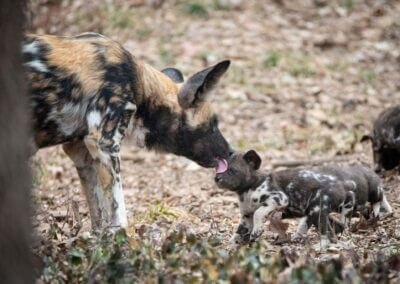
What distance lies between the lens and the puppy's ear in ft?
21.9

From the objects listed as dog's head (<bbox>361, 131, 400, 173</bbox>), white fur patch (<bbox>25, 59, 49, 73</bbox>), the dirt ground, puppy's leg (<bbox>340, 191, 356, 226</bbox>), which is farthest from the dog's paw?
dog's head (<bbox>361, 131, 400, 173</bbox>)

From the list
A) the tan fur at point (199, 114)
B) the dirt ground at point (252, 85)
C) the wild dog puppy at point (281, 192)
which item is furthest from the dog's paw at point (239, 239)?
the tan fur at point (199, 114)

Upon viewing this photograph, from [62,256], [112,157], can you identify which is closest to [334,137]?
[112,157]

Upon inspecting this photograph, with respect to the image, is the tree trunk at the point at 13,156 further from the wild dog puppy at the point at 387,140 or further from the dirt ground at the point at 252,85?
the wild dog puppy at the point at 387,140

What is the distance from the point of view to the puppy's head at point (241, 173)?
6.61 metres

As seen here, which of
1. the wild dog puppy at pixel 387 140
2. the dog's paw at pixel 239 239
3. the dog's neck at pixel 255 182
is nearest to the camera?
the dog's paw at pixel 239 239

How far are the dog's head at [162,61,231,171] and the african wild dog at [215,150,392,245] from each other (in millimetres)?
220

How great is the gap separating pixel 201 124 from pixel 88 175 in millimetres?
955

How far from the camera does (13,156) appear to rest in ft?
12.8

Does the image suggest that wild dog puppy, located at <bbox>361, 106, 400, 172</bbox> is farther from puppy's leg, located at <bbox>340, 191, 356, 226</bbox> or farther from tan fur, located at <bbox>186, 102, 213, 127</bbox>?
tan fur, located at <bbox>186, 102, 213, 127</bbox>

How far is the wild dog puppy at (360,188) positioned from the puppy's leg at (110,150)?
1.58 metres

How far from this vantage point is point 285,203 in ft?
21.5

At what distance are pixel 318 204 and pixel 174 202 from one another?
2.13 meters

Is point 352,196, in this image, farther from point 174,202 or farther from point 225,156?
point 174,202
